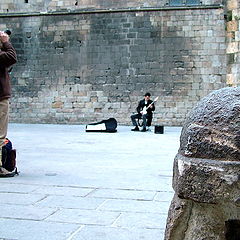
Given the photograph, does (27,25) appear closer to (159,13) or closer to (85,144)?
(159,13)

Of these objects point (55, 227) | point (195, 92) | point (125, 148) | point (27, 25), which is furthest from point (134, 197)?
point (27, 25)

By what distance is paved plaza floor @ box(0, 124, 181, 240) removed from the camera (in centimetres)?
313

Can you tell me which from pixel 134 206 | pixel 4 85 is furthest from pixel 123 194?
pixel 4 85

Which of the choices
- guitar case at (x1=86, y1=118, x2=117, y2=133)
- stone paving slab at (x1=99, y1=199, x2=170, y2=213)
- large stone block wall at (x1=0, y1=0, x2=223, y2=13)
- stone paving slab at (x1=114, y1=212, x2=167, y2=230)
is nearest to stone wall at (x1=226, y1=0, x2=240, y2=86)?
large stone block wall at (x1=0, y1=0, x2=223, y2=13)

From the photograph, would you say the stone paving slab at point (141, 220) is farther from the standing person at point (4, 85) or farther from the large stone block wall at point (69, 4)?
the large stone block wall at point (69, 4)

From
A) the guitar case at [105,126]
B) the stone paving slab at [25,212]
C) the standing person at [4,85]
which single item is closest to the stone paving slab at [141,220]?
the stone paving slab at [25,212]

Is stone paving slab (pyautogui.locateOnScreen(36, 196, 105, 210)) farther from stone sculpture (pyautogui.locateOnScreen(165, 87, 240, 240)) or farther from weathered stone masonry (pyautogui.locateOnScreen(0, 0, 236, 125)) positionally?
weathered stone masonry (pyautogui.locateOnScreen(0, 0, 236, 125))

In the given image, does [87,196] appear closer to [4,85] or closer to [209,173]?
[4,85]

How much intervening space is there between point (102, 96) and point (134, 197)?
11934 millimetres

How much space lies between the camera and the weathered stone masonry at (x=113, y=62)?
15.4 meters

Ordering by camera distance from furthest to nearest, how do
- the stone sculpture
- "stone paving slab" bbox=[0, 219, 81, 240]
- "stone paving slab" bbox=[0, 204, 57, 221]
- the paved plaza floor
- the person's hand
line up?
the person's hand
"stone paving slab" bbox=[0, 204, 57, 221]
the paved plaza floor
"stone paving slab" bbox=[0, 219, 81, 240]
the stone sculpture

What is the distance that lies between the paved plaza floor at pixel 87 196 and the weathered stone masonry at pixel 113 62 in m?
8.10

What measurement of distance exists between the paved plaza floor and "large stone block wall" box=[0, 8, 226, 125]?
26.5 ft

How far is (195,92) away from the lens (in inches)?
601
